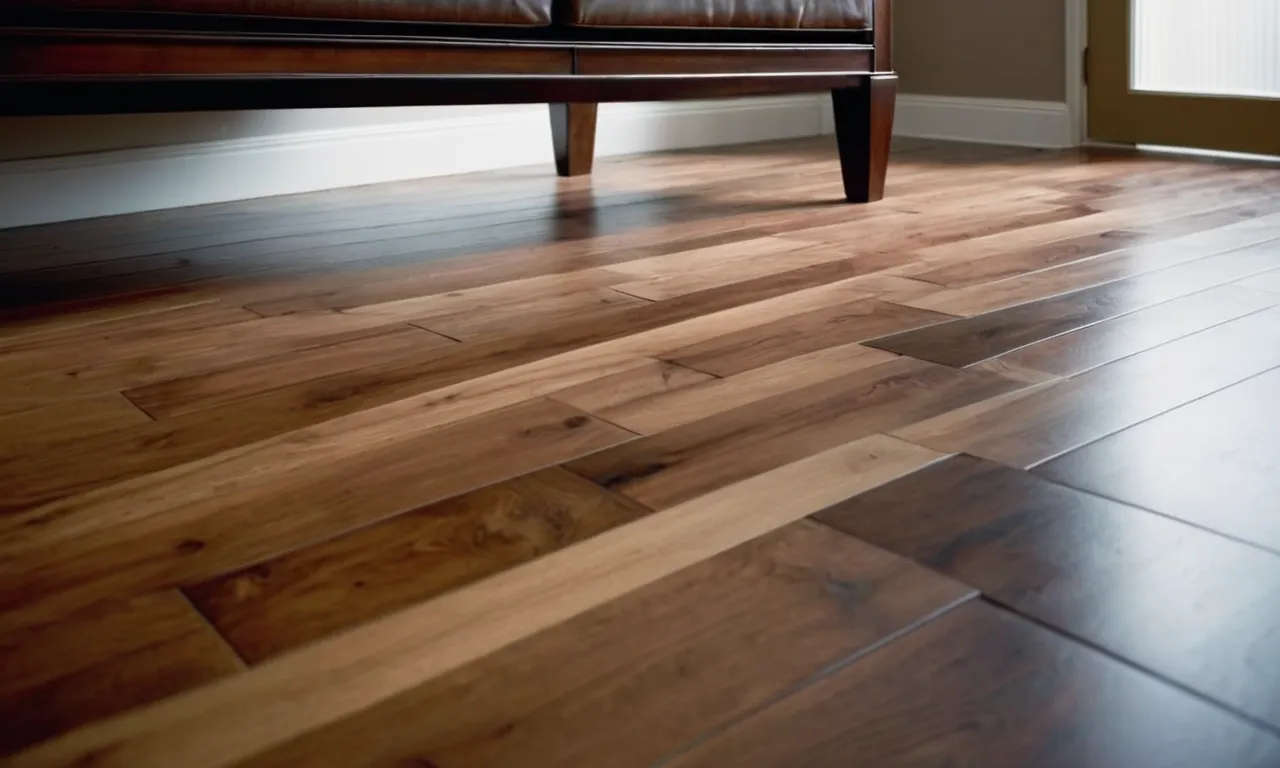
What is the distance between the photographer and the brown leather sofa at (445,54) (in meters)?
1.31

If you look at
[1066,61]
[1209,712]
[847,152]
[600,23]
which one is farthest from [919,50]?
[1209,712]

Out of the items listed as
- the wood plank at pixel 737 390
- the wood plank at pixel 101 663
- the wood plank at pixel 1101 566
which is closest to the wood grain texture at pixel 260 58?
the wood plank at pixel 737 390

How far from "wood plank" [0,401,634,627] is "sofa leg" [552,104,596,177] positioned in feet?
5.26

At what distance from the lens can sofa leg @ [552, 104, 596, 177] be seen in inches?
99.2

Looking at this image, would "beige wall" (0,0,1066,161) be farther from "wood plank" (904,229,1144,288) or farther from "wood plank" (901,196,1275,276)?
"wood plank" (904,229,1144,288)

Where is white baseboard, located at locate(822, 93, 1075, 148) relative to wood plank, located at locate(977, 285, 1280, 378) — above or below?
above

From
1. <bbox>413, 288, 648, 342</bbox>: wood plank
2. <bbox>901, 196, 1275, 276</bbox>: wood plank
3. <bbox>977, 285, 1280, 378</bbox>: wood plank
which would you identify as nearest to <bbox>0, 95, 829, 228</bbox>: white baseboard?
<bbox>413, 288, 648, 342</bbox>: wood plank

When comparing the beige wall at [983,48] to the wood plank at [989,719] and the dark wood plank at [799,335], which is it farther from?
the wood plank at [989,719]

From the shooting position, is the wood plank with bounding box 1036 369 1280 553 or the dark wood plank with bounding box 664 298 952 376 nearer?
the wood plank with bounding box 1036 369 1280 553

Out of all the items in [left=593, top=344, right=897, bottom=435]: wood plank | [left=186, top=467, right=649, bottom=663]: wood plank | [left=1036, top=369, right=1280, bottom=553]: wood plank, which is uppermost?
[left=593, top=344, right=897, bottom=435]: wood plank

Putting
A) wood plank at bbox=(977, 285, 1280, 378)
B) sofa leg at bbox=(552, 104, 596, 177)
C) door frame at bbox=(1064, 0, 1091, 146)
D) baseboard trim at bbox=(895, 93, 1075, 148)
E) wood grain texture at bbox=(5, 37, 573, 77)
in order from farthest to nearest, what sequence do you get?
baseboard trim at bbox=(895, 93, 1075, 148) < door frame at bbox=(1064, 0, 1091, 146) < sofa leg at bbox=(552, 104, 596, 177) < wood grain texture at bbox=(5, 37, 573, 77) < wood plank at bbox=(977, 285, 1280, 378)

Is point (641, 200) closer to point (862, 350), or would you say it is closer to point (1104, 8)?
point (862, 350)

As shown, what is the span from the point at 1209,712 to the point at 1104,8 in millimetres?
2608

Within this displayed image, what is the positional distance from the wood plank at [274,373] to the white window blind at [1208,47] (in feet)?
6.72
